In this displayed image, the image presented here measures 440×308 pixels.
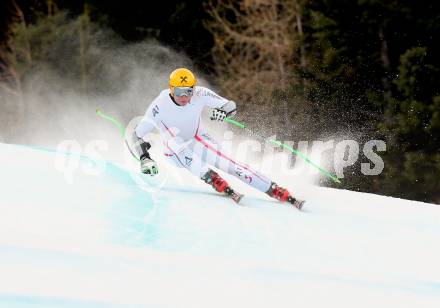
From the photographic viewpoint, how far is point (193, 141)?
24.0 ft

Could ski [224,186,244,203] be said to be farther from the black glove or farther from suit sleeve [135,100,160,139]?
suit sleeve [135,100,160,139]

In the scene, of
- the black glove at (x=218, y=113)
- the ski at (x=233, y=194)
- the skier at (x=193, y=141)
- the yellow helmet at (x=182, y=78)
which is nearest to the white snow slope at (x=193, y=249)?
the ski at (x=233, y=194)

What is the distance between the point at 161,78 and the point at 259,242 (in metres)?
15.9

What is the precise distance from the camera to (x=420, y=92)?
14500 mm

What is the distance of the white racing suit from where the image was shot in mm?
7078

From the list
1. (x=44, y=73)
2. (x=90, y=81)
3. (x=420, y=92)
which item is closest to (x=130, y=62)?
(x=90, y=81)

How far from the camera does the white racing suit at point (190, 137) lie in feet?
23.2

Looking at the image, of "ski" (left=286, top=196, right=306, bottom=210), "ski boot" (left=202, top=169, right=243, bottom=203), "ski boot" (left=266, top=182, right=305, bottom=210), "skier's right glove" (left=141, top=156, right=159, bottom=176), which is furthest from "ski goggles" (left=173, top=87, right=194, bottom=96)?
"ski" (left=286, top=196, right=306, bottom=210)

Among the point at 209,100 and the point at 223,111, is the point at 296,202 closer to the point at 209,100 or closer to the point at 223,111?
the point at 223,111

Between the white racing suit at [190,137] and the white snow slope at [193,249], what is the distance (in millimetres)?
286

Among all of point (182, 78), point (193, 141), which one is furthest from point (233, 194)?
point (182, 78)

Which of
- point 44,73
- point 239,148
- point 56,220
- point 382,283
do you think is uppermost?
point 382,283

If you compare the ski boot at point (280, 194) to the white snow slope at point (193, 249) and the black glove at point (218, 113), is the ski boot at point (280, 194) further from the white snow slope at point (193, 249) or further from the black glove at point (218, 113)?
the black glove at point (218, 113)

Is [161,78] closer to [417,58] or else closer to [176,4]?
[176,4]
